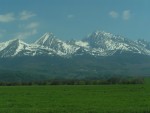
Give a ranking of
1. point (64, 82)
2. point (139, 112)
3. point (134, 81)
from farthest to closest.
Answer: point (64, 82) → point (134, 81) → point (139, 112)

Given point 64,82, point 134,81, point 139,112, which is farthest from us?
point 64,82

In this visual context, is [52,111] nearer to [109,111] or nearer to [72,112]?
[72,112]

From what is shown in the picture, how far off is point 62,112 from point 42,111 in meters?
2.25

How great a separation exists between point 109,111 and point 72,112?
347cm

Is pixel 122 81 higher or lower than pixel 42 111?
higher

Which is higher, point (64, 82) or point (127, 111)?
point (64, 82)

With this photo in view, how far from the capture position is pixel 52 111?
40.6 m

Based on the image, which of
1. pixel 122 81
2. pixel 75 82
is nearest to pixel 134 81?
pixel 122 81

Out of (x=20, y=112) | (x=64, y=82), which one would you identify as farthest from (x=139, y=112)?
(x=64, y=82)

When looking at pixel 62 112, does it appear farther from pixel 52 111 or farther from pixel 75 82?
pixel 75 82

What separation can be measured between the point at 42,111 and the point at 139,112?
9.00 meters

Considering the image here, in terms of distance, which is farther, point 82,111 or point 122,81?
point 122,81

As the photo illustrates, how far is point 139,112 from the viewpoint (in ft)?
127

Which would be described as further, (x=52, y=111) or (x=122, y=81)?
(x=122, y=81)
